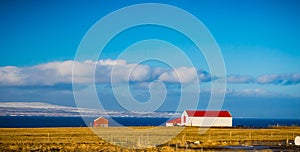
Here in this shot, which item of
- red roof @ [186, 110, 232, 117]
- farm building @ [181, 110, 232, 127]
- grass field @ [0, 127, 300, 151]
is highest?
red roof @ [186, 110, 232, 117]

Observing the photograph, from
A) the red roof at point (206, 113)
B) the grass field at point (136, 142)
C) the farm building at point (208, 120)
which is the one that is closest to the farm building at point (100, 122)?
the farm building at point (208, 120)

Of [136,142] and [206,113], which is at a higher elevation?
[206,113]

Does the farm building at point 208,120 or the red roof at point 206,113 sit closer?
the farm building at point 208,120

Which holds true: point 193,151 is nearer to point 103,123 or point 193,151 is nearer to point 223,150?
point 223,150

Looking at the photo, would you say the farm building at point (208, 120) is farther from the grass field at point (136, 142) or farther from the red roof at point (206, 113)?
the grass field at point (136, 142)

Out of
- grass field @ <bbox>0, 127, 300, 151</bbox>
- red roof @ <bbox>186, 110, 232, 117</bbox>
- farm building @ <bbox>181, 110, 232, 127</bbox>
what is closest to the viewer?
grass field @ <bbox>0, 127, 300, 151</bbox>

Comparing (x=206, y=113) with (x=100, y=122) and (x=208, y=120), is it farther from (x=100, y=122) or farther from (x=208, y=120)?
(x=100, y=122)

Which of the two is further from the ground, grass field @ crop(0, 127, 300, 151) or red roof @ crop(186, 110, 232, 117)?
red roof @ crop(186, 110, 232, 117)

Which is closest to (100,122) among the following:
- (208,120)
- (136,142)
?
(208,120)

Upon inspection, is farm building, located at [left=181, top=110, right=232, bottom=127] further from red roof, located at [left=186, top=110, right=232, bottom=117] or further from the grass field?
the grass field

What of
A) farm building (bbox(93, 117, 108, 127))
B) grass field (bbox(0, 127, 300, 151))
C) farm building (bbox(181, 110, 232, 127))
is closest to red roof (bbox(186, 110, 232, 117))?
farm building (bbox(181, 110, 232, 127))

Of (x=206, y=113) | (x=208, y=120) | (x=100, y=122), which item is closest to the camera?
(x=208, y=120)

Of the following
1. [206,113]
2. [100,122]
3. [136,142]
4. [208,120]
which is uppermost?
[206,113]

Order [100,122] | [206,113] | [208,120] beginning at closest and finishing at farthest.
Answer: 1. [208,120]
2. [206,113]
3. [100,122]
